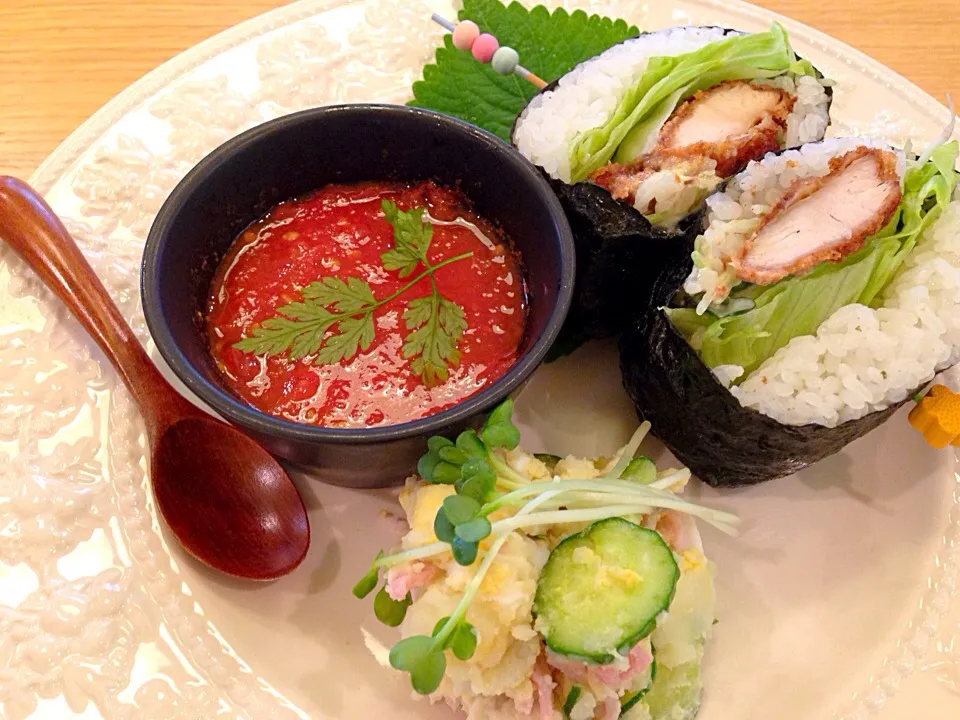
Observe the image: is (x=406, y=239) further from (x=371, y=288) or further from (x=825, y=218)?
(x=825, y=218)

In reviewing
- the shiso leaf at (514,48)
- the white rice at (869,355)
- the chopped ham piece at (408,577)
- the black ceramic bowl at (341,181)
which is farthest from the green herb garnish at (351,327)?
the shiso leaf at (514,48)

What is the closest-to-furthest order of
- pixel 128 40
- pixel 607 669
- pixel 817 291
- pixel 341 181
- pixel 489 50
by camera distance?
pixel 607 669 → pixel 817 291 → pixel 341 181 → pixel 489 50 → pixel 128 40

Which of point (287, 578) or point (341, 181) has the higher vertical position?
point (341, 181)

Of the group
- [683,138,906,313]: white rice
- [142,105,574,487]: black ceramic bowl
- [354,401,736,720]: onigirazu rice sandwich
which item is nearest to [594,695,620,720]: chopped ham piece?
[354,401,736,720]: onigirazu rice sandwich

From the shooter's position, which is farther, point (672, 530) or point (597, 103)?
point (597, 103)

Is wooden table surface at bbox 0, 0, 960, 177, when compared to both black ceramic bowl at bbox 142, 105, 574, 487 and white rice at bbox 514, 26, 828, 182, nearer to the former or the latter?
white rice at bbox 514, 26, 828, 182

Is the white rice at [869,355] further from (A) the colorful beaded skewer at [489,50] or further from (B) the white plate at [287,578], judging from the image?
(A) the colorful beaded skewer at [489,50]

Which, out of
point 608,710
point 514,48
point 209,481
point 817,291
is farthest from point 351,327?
point 514,48
